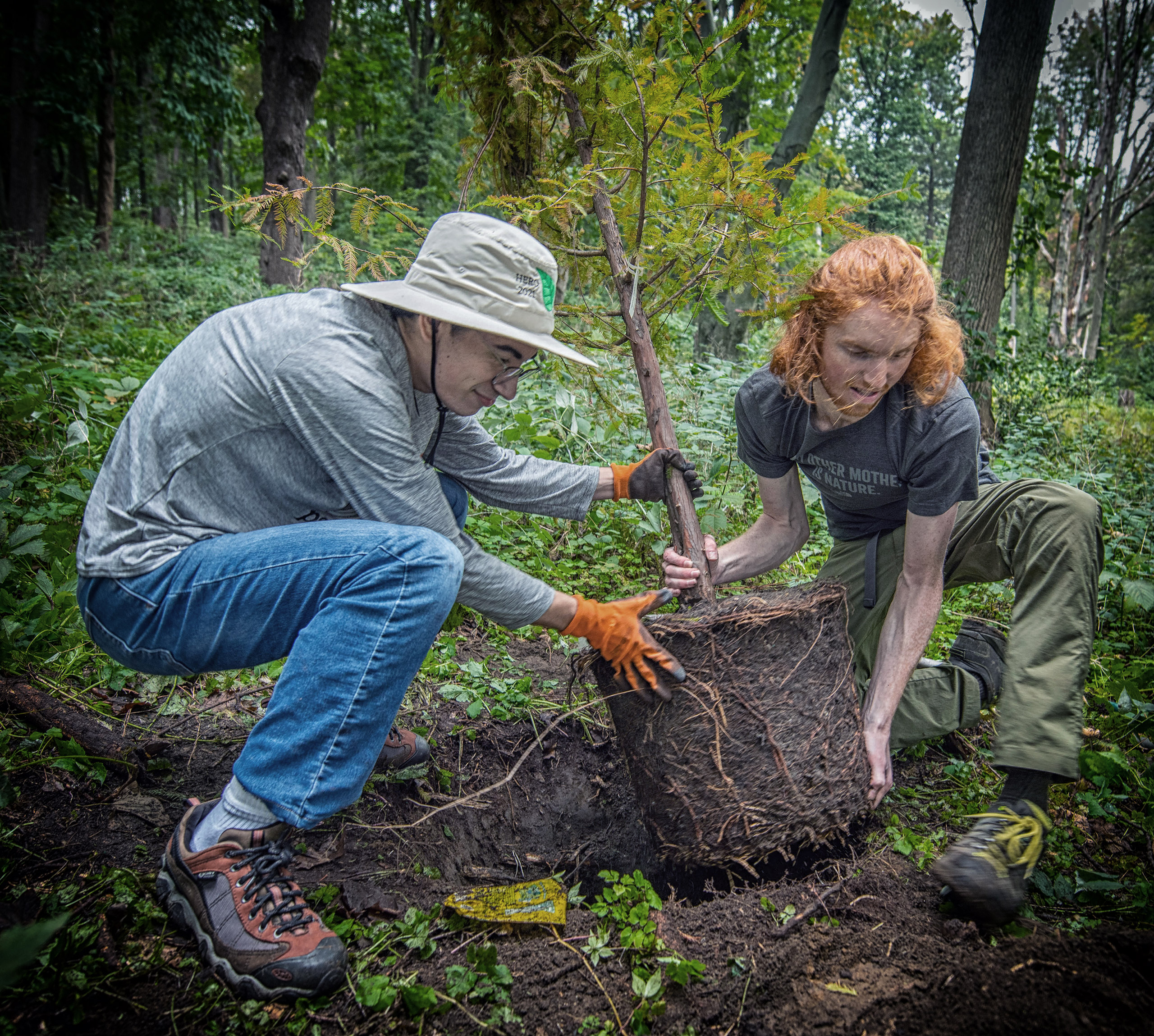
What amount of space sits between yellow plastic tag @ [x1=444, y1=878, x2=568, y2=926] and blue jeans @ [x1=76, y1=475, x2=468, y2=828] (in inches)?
14.7

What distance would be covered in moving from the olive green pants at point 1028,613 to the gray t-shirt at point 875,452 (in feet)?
0.51

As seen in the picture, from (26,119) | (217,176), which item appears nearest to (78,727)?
(26,119)

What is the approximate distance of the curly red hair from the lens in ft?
5.83

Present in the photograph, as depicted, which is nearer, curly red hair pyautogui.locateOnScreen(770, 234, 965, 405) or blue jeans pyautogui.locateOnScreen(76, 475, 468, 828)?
blue jeans pyautogui.locateOnScreen(76, 475, 468, 828)

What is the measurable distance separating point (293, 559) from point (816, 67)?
300 inches

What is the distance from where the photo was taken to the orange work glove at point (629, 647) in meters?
1.68

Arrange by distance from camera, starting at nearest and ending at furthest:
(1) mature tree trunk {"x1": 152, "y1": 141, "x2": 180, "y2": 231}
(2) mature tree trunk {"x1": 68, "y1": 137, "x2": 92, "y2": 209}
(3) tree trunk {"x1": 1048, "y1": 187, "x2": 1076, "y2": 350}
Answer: (3) tree trunk {"x1": 1048, "y1": 187, "x2": 1076, "y2": 350} < (2) mature tree trunk {"x1": 68, "y1": 137, "x2": 92, "y2": 209} < (1) mature tree trunk {"x1": 152, "y1": 141, "x2": 180, "y2": 231}

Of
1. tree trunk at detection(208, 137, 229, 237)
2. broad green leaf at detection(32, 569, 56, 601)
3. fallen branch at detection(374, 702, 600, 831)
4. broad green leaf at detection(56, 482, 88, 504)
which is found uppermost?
tree trunk at detection(208, 137, 229, 237)

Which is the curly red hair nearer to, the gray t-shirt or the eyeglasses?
the gray t-shirt

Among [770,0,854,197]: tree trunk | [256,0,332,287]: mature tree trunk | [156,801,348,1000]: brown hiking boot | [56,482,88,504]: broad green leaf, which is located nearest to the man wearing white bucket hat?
[156,801,348,1000]: brown hiking boot

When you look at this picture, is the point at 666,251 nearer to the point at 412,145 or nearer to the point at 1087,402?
the point at 1087,402

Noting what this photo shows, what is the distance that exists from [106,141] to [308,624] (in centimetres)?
1565

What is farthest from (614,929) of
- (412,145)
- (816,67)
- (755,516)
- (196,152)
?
(412,145)

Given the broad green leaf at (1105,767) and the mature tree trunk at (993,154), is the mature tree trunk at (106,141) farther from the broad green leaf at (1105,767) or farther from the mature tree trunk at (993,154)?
the broad green leaf at (1105,767)
